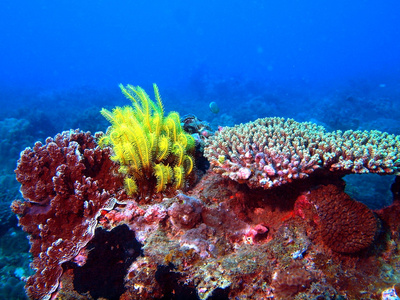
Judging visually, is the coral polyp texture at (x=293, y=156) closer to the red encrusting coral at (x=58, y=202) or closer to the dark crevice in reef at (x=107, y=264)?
the dark crevice in reef at (x=107, y=264)

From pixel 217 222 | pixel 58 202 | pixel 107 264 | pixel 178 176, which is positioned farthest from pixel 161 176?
pixel 58 202

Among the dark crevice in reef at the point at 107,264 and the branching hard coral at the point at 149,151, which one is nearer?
the dark crevice in reef at the point at 107,264

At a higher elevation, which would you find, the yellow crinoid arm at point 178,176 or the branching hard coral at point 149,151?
the branching hard coral at point 149,151

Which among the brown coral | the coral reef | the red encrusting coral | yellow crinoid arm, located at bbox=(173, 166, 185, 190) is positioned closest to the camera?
the coral reef

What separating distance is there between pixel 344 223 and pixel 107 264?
3193 mm

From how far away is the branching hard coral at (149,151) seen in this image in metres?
3.69

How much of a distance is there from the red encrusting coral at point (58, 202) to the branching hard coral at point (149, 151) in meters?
0.45

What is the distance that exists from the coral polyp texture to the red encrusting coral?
1992 millimetres

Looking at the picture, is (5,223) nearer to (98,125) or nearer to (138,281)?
(138,281)

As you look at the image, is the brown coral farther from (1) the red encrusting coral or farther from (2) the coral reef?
(1) the red encrusting coral

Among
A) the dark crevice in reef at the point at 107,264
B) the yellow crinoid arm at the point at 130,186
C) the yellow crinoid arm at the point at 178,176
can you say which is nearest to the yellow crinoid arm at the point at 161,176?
the yellow crinoid arm at the point at 178,176

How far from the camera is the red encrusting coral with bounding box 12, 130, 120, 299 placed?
9.98ft

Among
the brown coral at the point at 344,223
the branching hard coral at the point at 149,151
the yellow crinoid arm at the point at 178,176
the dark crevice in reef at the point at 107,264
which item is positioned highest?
the branching hard coral at the point at 149,151

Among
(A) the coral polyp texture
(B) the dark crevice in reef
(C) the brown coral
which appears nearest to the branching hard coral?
(A) the coral polyp texture
